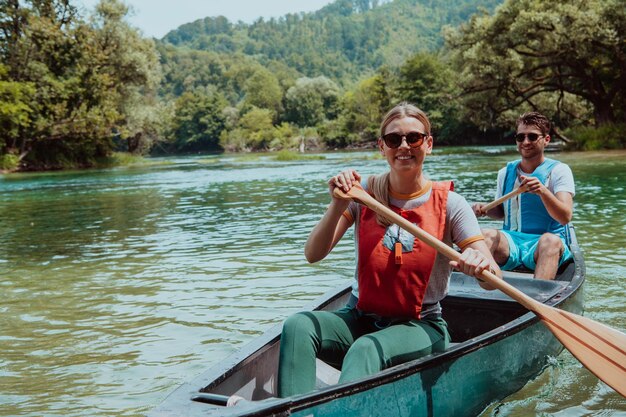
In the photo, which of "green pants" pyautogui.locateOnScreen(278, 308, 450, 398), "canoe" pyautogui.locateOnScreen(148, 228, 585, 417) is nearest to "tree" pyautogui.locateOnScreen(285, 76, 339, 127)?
"canoe" pyautogui.locateOnScreen(148, 228, 585, 417)

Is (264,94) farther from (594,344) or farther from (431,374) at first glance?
(431,374)

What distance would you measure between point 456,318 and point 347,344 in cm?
154

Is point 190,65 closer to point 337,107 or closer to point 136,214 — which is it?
point 337,107

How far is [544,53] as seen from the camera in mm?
29312

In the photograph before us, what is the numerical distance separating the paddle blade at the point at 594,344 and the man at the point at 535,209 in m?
1.60

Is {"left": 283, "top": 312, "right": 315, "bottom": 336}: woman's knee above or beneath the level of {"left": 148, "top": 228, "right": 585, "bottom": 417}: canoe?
above

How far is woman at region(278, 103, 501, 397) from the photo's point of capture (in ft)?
9.78

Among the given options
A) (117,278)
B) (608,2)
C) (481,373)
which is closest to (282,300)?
(117,278)

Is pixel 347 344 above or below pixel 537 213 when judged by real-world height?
below

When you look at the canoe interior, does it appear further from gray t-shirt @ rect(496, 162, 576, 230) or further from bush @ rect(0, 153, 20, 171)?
bush @ rect(0, 153, 20, 171)

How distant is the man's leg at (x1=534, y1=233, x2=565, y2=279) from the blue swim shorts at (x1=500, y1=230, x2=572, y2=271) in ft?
0.37

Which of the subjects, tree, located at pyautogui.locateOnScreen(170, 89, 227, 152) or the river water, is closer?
the river water

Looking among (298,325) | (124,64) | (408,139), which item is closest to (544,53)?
(124,64)

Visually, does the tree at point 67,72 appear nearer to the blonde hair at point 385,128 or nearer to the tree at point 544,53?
the tree at point 544,53
